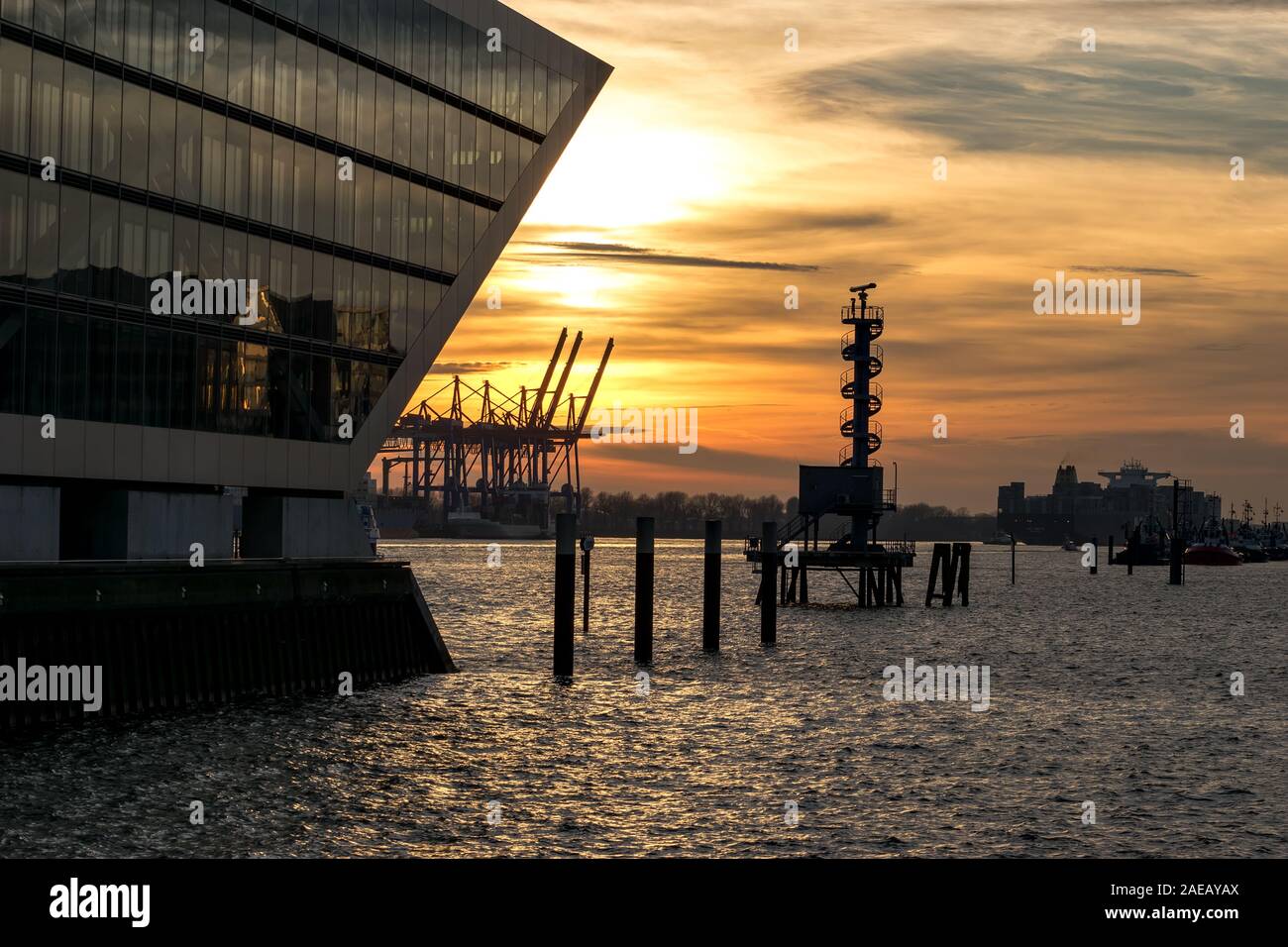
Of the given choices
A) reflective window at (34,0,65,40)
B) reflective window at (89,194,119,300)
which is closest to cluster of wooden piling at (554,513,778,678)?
reflective window at (89,194,119,300)

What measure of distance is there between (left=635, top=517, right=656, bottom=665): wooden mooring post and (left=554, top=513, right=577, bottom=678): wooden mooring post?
487 centimetres

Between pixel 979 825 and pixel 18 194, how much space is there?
28.1 metres

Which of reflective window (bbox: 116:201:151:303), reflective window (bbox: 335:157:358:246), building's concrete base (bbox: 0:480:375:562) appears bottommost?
building's concrete base (bbox: 0:480:375:562)

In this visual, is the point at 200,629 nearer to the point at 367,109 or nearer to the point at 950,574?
the point at 367,109

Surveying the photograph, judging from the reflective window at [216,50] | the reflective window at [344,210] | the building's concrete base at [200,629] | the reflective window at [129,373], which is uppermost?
the reflective window at [216,50]

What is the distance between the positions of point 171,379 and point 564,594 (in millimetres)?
13921

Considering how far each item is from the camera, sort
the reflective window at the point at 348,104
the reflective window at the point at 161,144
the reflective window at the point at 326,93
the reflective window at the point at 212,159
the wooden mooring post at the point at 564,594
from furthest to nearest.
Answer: the reflective window at the point at 348,104
the reflective window at the point at 326,93
the wooden mooring post at the point at 564,594
the reflective window at the point at 212,159
the reflective window at the point at 161,144

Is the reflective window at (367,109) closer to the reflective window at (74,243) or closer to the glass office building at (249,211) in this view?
the glass office building at (249,211)

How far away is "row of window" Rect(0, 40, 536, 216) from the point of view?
38.8 meters

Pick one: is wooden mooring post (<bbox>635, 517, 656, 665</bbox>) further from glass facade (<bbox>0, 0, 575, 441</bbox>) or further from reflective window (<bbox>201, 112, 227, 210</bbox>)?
reflective window (<bbox>201, 112, 227, 210</bbox>)

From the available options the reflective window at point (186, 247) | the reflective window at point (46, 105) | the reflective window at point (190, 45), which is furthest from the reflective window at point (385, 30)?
the reflective window at point (46, 105)

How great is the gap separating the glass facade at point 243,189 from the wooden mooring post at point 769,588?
21.8 m

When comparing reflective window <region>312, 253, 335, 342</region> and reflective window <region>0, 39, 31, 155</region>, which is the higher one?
reflective window <region>0, 39, 31, 155</region>

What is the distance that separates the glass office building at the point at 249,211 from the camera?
39.6 m
